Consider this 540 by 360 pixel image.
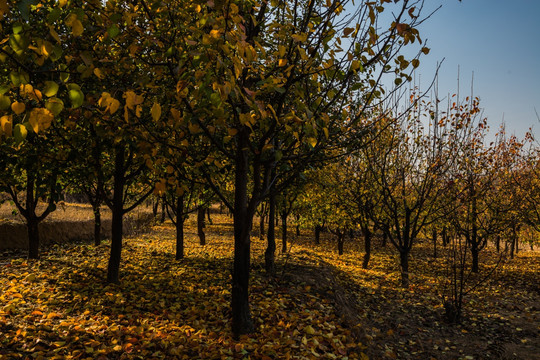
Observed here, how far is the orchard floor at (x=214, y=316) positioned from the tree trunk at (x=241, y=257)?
0.29 metres

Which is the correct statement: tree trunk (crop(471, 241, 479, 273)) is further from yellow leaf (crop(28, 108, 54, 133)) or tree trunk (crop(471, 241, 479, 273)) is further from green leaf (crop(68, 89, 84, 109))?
yellow leaf (crop(28, 108, 54, 133))

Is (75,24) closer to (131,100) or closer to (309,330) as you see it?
(131,100)

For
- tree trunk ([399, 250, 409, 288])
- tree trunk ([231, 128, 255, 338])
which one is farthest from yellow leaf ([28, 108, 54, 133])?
tree trunk ([399, 250, 409, 288])

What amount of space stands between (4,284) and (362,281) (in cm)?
1156

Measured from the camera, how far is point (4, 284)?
277 inches

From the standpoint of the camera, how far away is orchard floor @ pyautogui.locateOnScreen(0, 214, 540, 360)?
4.90 meters

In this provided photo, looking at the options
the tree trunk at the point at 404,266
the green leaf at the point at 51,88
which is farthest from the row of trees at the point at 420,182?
Result: the green leaf at the point at 51,88

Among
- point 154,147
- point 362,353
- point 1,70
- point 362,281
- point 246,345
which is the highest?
point 1,70

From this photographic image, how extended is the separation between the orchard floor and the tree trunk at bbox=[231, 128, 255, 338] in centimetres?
29

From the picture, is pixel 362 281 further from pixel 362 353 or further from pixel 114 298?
pixel 114 298

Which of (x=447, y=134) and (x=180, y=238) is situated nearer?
(x=447, y=134)

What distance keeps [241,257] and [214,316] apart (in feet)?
5.86

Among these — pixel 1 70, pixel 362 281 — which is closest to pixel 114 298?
pixel 1 70

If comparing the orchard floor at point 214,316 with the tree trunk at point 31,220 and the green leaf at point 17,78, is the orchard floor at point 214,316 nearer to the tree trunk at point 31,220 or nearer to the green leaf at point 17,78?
the tree trunk at point 31,220
